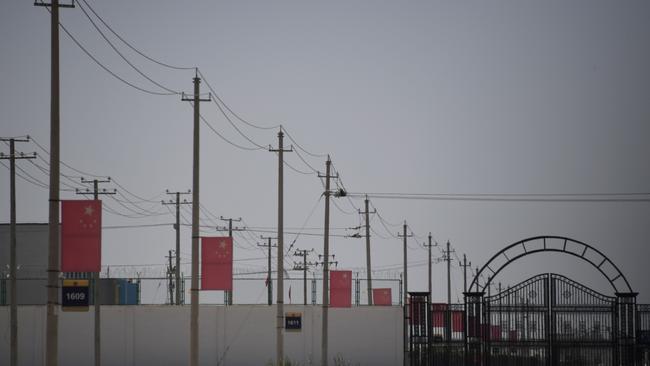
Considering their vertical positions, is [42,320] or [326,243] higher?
[326,243]

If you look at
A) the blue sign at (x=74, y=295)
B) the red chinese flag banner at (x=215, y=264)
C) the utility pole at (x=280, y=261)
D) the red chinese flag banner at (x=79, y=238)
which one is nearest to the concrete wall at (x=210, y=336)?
the utility pole at (x=280, y=261)

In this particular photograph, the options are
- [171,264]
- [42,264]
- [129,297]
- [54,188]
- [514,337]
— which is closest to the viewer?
[54,188]

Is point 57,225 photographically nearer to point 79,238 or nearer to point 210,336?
point 79,238

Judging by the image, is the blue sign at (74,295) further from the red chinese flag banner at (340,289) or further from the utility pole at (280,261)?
the red chinese flag banner at (340,289)

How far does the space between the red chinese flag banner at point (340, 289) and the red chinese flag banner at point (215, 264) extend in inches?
531

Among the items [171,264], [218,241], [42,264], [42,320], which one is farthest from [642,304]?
[171,264]

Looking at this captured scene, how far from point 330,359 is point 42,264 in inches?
877

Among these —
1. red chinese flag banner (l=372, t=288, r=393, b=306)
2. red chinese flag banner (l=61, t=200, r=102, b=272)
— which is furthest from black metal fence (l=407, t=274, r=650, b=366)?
red chinese flag banner (l=372, t=288, r=393, b=306)

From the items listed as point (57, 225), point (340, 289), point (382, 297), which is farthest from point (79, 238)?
point (382, 297)

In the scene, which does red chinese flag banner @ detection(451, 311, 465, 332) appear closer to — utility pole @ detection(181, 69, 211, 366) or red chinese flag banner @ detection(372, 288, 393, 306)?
utility pole @ detection(181, 69, 211, 366)

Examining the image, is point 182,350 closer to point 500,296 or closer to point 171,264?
point 500,296

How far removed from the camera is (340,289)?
5384 cm

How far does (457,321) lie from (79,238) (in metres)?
18.7

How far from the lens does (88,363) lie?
58094 millimetres
